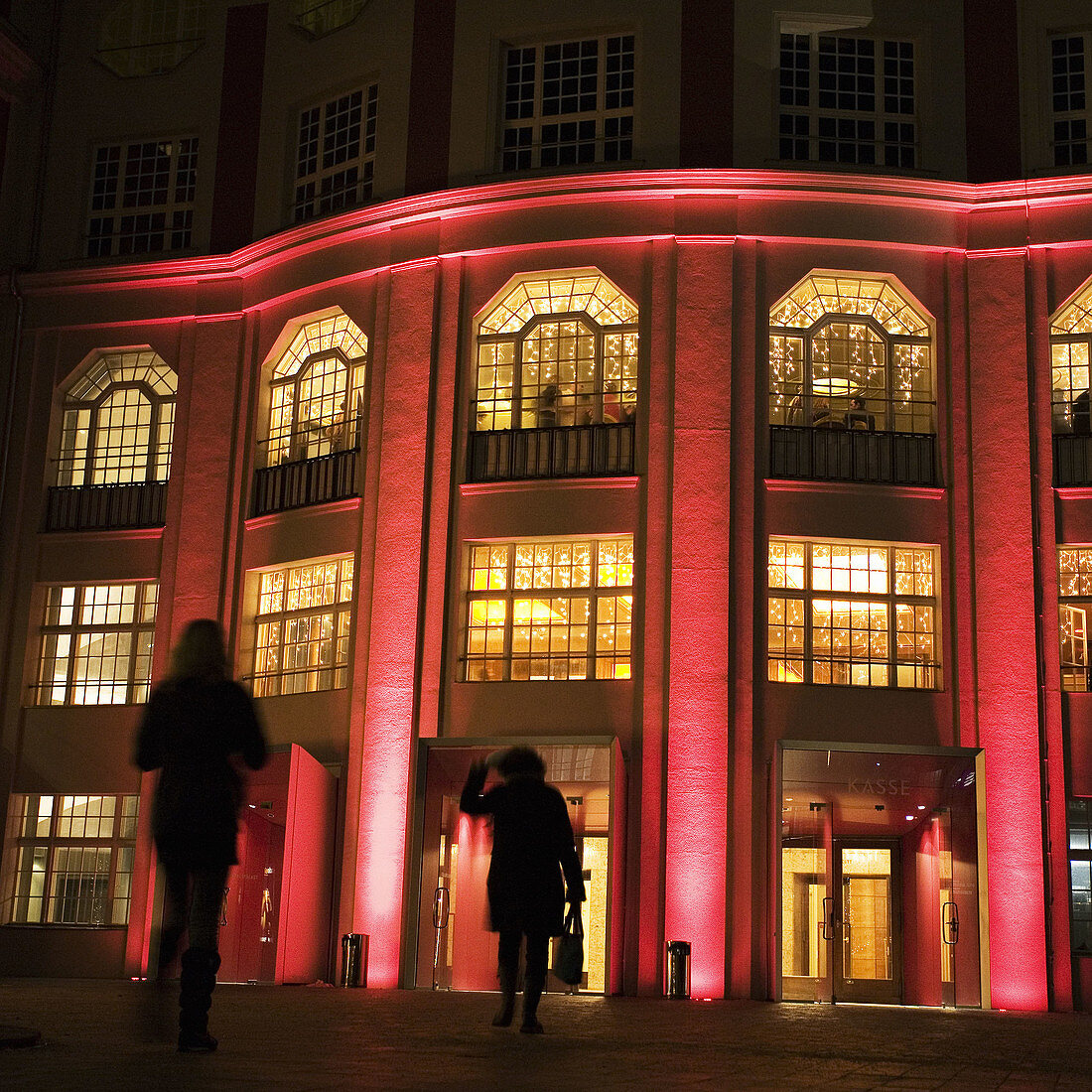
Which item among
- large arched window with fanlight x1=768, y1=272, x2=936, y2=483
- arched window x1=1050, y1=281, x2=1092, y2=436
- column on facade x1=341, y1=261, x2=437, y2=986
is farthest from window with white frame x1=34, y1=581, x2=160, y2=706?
arched window x1=1050, y1=281, x2=1092, y2=436

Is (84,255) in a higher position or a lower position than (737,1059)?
higher

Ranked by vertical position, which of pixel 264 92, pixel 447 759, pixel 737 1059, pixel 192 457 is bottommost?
pixel 737 1059

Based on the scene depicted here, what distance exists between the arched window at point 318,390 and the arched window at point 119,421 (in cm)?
214

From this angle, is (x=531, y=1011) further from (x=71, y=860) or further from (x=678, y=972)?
(x=71, y=860)

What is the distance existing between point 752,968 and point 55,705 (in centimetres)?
1196

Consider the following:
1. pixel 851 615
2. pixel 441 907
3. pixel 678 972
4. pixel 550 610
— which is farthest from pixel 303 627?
pixel 851 615

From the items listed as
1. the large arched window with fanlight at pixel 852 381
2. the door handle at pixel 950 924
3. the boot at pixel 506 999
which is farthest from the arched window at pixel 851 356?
the boot at pixel 506 999

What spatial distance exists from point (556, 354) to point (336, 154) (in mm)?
5402

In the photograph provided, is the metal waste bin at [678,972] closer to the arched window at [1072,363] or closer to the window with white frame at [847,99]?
the arched window at [1072,363]

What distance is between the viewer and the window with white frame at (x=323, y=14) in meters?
26.8

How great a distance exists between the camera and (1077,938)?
21859 millimetres

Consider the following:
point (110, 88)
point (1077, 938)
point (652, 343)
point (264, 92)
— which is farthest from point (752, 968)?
point (110, 88)

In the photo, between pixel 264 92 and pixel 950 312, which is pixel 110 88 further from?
pixel 950 312

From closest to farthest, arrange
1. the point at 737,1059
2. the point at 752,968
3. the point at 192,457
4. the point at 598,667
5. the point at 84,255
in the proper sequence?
the point at 737,1059 → the point at 752,968 → the point at 598,667 → the point at 192,457 → the point at 84,255
